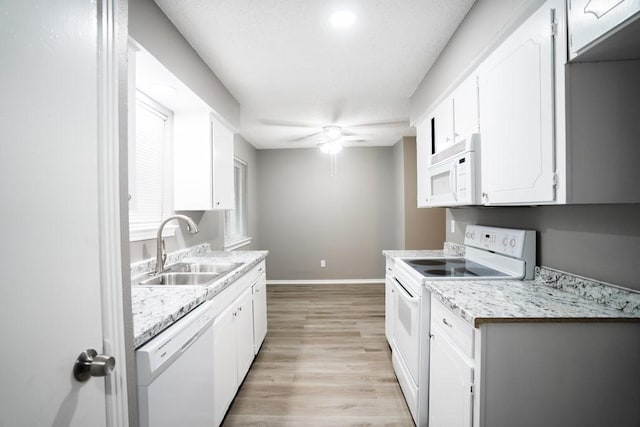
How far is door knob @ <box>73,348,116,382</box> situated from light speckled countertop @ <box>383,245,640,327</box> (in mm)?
1165

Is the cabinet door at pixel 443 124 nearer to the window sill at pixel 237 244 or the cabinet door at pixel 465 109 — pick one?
the cabinet door at pixel 465 109

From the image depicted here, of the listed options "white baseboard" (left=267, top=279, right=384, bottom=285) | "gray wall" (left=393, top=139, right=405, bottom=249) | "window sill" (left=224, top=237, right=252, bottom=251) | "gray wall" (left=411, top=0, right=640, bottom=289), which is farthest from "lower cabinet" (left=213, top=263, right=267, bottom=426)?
"gray wall" (left=393, top=139, right=405, bottom=249)

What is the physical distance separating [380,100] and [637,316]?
8.45 feet

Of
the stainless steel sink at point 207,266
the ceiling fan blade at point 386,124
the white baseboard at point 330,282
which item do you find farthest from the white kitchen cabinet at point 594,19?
the white baseboard at point 330,282

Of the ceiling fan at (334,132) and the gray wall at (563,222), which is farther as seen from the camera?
the ceiling fan at (334,132)

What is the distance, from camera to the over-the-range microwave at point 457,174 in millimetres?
1649

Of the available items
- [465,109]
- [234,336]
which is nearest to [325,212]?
[234,336]

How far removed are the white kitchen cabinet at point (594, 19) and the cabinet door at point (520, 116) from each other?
3.6 inches

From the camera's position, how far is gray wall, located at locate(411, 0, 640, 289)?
1147mm

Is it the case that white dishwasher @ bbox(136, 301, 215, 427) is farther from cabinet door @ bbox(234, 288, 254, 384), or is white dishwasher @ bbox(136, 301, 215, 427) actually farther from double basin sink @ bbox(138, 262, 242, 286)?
cabinet door @ bbox(234, 288, 254, 384)

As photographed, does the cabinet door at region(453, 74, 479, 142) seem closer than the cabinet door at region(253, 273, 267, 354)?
Yes

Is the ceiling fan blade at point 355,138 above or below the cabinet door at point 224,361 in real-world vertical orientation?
above

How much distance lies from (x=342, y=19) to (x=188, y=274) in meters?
1.97

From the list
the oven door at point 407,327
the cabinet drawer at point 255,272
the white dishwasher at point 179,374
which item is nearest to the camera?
the white dishwasher at point 179,374
